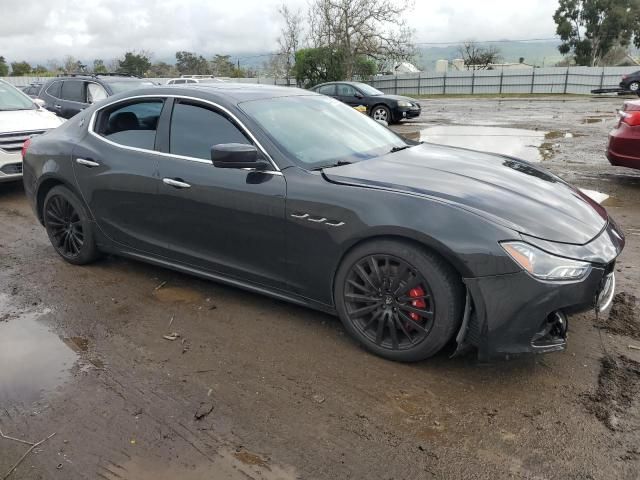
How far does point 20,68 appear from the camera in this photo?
163 ft

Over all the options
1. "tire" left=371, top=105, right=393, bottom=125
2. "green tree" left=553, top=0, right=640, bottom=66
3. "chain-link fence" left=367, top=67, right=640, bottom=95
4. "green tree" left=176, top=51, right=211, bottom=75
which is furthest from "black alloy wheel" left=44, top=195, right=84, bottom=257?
"green tree" left=176, top=51, right=211, bottom=75

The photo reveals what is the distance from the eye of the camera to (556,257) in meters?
2.79

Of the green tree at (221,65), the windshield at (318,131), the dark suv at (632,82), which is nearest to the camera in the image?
the windshield at (318,131)

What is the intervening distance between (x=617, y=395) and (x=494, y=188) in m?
1.29

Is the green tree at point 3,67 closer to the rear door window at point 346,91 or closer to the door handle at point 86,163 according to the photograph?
the rear door window at point 346,91

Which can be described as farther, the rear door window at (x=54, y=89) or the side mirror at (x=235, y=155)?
the rear door window at (x=54, y=89)

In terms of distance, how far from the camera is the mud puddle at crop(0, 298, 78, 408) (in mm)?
3051

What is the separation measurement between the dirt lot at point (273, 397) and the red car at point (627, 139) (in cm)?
343

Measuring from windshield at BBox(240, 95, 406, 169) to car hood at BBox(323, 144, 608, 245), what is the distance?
18 centimetres

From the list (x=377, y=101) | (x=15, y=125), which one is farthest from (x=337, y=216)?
(x=377, y=101)

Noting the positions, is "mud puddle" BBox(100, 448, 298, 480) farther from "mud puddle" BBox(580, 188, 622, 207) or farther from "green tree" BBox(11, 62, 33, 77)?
"green tree" BBox(11, 62, 33, 77)

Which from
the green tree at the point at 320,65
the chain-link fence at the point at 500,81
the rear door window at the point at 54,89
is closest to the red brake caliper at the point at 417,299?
the rear door window at the point at 54,89

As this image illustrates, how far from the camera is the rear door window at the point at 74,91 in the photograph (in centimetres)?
1139

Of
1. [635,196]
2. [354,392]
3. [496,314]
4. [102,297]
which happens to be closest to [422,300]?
[496,314]
